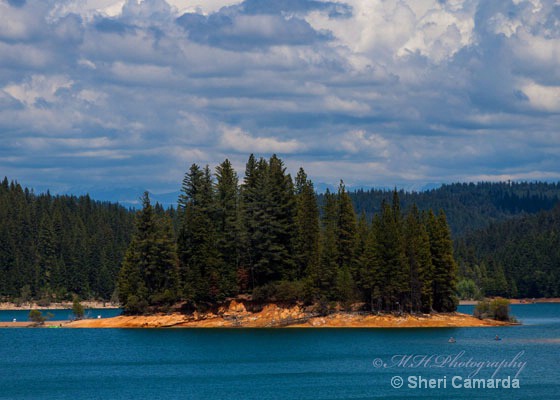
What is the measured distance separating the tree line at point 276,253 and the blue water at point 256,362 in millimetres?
5756

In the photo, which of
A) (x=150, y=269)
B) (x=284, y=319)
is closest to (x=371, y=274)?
(x=284, y=319)

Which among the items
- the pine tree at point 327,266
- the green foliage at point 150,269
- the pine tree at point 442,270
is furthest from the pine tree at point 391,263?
the green foliage at point 150,269

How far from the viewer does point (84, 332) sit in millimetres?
131625

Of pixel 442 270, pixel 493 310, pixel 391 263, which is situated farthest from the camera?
pixel 493 310

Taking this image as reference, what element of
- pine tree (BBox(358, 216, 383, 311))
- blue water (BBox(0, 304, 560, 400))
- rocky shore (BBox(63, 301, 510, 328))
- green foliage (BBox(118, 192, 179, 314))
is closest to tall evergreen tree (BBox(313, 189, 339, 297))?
pine tree (BBox(358, 216, 383, 311))

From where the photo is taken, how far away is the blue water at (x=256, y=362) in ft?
244

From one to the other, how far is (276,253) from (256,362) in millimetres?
40240

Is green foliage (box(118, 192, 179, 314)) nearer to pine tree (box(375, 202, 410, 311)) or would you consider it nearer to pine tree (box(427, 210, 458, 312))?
pine tree (box(375, 202, 410, 311))

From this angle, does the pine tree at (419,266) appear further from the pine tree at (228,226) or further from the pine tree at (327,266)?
the pine tree at (228,226)

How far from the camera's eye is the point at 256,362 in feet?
313

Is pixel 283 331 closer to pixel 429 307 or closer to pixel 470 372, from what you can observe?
pixel 429 307

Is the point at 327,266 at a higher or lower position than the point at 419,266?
higher

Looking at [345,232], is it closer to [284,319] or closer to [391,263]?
[391,263]

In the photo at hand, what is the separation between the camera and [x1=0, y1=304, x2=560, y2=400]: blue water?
74250 millimetres
